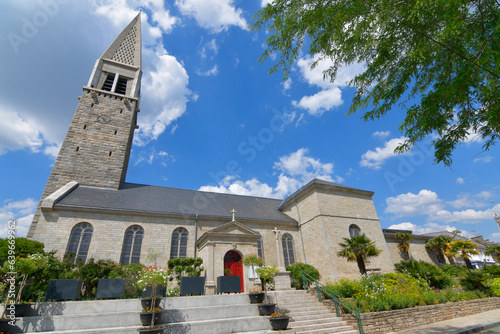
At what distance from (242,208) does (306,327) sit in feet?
38.8

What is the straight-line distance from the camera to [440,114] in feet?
17.1

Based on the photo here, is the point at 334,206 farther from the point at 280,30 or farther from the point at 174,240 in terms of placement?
the point at 280,30

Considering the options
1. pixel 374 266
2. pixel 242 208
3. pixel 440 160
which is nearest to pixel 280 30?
pixel 440 160

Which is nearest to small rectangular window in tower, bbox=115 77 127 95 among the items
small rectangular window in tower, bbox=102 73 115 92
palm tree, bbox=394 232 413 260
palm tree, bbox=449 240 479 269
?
small rectangular window in tower, bbox=102 73 115 92

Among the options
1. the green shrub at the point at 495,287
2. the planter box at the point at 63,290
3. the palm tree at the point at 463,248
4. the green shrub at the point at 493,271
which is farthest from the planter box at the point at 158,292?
the palm tree at the point at 463,248

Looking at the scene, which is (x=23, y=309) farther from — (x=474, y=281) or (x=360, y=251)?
(x=474, y=281)

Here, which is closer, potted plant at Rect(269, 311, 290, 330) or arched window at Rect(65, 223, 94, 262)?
potted plant at Rect(269, 311, 290, 330)

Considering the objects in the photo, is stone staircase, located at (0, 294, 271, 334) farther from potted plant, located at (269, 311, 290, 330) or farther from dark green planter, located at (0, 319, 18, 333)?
potted plant, located at (269, 311, 290, 330)

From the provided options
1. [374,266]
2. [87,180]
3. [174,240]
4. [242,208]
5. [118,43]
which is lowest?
[374,266]

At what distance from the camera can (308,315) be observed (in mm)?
9633

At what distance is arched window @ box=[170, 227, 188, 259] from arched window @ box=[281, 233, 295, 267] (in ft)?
24.7

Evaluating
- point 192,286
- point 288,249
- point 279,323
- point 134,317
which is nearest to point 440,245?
point 288,249

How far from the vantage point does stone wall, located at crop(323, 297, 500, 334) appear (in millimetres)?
8711

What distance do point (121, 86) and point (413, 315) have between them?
92.0 feet
